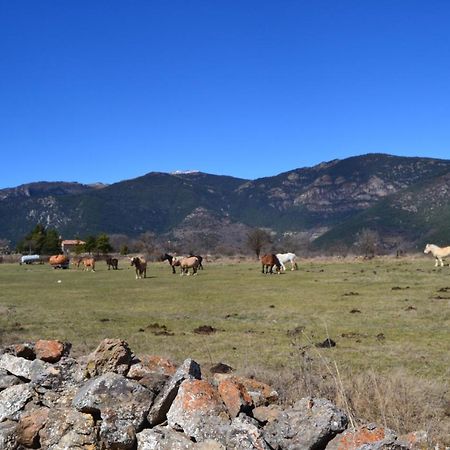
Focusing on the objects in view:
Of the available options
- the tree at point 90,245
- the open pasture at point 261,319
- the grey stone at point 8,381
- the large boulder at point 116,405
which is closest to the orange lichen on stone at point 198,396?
the large boulder at point 116,405

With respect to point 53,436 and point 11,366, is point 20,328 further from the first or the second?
point 53,436

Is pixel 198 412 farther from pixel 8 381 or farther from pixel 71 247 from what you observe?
pixel 71 247

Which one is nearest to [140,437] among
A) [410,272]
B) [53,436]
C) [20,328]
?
[53,436]

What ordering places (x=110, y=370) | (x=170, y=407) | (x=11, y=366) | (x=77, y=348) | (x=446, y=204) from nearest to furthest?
1. (x=170, y=407)
2. (x=110, y=370)
3. (x=11, y=366)
4. (x=77, y=348)
5. (x=446, y=204)

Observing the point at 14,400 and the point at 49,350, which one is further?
the point at 49,350

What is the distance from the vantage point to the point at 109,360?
7215mm

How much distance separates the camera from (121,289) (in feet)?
115

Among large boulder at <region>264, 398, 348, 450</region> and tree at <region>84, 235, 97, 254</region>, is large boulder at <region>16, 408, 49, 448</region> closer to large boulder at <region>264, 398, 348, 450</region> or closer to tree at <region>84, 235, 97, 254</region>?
large boulder at <region>264, 398, 348, 450</region>

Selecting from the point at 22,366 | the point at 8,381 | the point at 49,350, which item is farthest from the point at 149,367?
the point at 8,381

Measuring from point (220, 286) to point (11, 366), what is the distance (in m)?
26.9

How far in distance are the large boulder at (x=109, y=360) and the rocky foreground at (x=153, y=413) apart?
0.01 metres

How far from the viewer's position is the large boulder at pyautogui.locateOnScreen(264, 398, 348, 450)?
18.5 feet

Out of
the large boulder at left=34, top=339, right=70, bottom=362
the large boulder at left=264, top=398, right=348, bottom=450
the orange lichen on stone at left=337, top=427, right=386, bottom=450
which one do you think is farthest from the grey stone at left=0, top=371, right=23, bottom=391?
the orange lichen on stone at left=337, top=427, right=386, bottom=450

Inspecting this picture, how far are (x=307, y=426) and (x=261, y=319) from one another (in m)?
15.1
